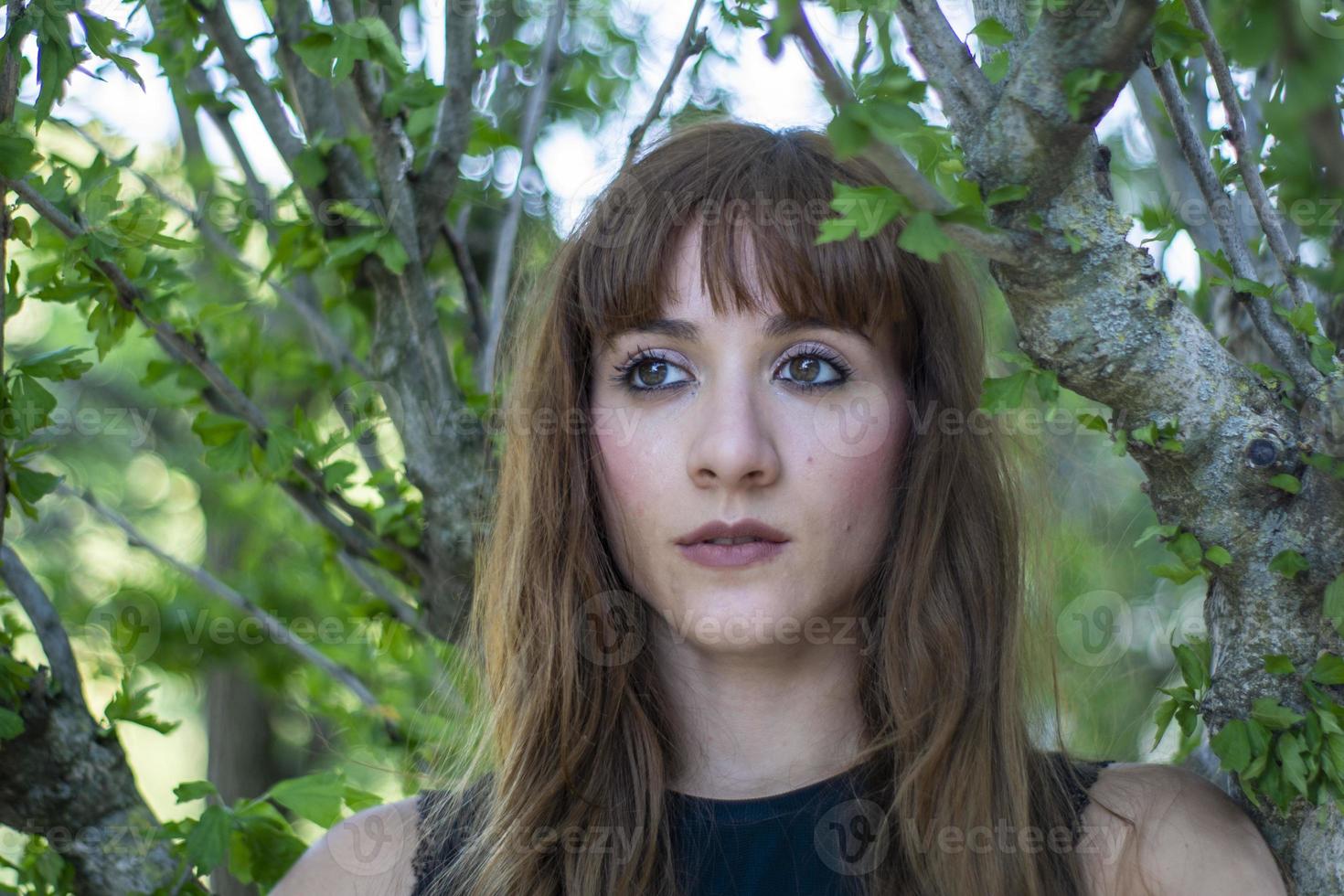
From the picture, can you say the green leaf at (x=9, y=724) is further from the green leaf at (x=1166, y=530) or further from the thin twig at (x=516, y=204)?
the green leaf at (x=1166, y=530)

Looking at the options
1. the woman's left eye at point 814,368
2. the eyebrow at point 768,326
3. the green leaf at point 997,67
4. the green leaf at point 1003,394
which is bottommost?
the green leaf at point 1003,394

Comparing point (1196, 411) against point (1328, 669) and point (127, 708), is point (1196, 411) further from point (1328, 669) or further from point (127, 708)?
point (127, 708)

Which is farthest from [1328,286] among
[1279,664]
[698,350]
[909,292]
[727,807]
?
[727,807]

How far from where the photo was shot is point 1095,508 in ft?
10.9

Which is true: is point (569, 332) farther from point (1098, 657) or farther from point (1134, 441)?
point (1098, 657)

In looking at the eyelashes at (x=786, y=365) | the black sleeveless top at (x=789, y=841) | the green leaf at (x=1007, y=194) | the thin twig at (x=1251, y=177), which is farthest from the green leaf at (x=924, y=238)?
the black sleeveless top at (x=789, y=841)

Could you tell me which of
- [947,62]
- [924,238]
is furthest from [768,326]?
[924,238]

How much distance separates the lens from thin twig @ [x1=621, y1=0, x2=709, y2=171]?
6.82 feet

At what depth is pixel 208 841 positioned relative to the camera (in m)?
1.87

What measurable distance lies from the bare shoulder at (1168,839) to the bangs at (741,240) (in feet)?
2.34

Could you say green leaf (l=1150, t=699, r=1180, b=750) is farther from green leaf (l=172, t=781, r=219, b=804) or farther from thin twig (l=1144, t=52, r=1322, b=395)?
green leaf (l=172, t=781, r=219, b=804)

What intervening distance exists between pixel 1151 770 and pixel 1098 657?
114 centimetres

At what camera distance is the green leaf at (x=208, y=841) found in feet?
6.14

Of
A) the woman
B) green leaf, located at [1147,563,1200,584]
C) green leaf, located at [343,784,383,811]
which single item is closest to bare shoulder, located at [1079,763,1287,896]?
the woman
